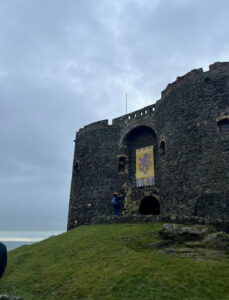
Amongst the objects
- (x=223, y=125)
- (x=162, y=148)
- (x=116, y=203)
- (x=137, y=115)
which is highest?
(x=137, y=115)

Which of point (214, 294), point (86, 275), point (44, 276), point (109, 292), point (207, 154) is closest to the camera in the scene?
point (214, 294)

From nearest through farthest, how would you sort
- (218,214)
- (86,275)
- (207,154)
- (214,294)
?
(214,294)
(86,275)
(218,214)
(207,154)

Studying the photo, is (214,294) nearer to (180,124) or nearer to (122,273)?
(122,273)

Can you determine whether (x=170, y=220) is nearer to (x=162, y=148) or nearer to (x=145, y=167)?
(x=162, y=148)

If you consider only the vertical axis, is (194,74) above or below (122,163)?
above

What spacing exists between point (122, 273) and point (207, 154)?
9085 mm

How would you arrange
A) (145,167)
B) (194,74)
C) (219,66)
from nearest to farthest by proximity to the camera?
1. (219,66)
2. (194,74)
3. (145,167)

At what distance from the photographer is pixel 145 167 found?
1981 centimetres

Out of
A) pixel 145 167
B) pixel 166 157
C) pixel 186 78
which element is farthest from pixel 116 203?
pixel 186 78

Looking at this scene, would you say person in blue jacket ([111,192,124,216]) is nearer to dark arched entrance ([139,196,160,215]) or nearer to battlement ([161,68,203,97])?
dark arched entrance ([139,196,160,215])

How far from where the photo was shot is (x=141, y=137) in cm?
2123

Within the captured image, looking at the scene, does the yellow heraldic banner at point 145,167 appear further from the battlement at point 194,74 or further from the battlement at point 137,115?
the battlement at point 194,74

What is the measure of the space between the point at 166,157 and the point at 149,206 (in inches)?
211

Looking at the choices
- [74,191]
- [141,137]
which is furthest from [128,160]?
[74,191]
